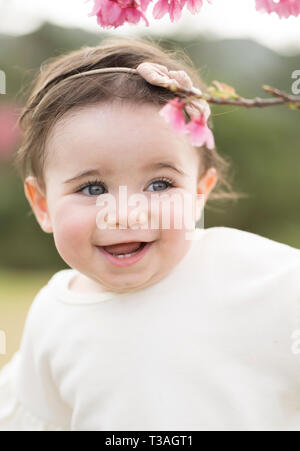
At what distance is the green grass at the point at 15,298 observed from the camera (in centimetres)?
532

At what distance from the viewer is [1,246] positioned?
7957 millimetres

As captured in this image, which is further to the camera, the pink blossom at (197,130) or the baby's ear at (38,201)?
the baby's ear at (38,201)

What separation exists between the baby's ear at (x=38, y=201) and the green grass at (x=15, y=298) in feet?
8.51

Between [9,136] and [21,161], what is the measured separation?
17.8 ft

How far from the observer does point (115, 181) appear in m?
1.65

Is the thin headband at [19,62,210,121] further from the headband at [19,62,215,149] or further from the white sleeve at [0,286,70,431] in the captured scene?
the white sleeve at [0,286,70,431]

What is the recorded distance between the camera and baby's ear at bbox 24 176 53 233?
6.30 feet

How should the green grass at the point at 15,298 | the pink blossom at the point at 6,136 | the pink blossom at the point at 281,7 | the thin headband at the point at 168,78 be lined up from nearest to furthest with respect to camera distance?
the pink blossom at the point at 281,7
the thin headband at the point at 168,78
the green grass at the point at 15,298
the pink blossom at the point at 6,136

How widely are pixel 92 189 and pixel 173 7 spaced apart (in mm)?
487


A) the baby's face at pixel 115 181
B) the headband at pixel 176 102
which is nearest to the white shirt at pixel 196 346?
the baby's face at pixel 115 181
